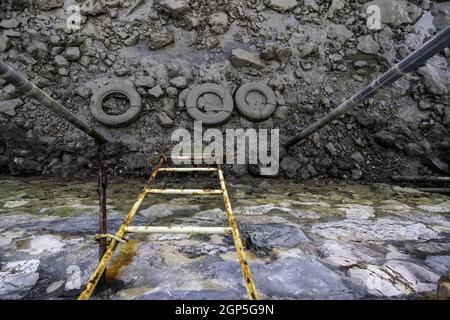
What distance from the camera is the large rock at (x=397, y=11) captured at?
7.36 m

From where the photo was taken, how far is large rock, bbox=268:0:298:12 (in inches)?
280

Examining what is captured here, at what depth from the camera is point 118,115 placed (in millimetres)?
5926

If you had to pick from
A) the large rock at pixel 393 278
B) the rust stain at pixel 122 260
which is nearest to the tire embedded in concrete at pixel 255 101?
the rust stain at pixel 122 260

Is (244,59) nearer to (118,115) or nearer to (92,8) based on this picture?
(118,115)

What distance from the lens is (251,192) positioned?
17.0 ft

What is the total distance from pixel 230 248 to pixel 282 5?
243 inches

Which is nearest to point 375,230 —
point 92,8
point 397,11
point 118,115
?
point 118,115

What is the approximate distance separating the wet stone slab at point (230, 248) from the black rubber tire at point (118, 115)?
4.93 ft

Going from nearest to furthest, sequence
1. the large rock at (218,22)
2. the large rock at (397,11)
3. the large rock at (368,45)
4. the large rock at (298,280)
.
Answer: the large rock at (298,280), the large rock at (218,22), the large rock at (368,45), the large rock at (397,11)

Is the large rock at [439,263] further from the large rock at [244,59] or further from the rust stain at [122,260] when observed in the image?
the large rock at [244,59]

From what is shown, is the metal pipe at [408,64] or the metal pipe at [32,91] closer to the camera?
the metal pipe at [408,64]

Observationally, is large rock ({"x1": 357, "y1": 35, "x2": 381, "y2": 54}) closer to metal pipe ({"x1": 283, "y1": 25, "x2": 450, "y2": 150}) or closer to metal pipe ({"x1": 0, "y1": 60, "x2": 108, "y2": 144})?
metal pipe ({"x1": 283, "y1": 25, "x2": 450, "y2": 150})

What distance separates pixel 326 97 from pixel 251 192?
9.76ft
